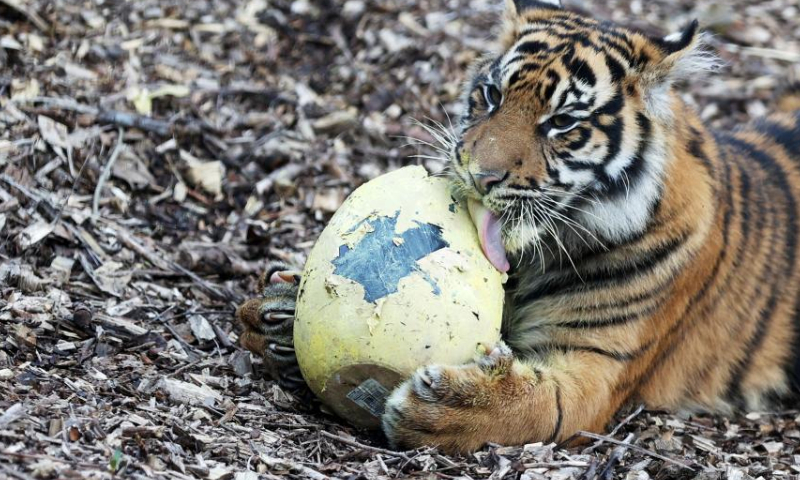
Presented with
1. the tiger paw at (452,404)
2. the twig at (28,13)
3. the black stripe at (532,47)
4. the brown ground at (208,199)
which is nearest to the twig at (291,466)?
the brown ground at (208,199)

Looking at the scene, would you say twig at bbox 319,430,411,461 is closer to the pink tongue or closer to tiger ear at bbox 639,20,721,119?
the pink tongue

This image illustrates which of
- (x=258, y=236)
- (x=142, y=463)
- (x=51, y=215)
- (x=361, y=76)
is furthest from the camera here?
(x=361, y=76)

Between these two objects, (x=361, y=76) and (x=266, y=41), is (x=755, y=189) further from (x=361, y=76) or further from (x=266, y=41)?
(x=266, y=41)

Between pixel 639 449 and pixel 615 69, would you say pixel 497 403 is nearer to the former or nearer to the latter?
pixel 639 449

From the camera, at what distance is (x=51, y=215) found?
505 cm

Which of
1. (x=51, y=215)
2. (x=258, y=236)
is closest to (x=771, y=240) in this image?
(x=258, y=236)

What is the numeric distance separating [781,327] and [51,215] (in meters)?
3.75

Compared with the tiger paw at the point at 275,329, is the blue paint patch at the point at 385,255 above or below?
above

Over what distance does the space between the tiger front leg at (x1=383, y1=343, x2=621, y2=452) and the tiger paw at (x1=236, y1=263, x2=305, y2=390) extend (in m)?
0.61

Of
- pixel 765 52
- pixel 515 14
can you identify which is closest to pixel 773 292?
pixel 515 14

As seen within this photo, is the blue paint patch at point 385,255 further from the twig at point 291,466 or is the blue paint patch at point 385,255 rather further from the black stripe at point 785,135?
the black stripe at point 785,135

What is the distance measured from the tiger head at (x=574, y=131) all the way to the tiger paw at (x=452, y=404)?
533 mm

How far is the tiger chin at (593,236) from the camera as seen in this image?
4.01 m

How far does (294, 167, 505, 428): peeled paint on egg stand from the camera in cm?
372
